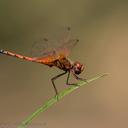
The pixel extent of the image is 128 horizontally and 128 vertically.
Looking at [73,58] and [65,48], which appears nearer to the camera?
[65,48]

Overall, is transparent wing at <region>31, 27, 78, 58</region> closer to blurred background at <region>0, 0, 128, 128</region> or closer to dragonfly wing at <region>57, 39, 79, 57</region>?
dragonfly wing at <region>57, 39, 79, 57</region>

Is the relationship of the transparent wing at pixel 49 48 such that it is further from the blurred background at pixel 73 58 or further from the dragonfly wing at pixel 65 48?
the blurred background at pixel 73 58

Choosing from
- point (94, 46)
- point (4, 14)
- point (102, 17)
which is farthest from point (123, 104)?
point (4, 14)

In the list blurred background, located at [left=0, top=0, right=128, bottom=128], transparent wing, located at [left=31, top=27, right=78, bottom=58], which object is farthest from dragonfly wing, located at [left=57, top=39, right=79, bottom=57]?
blurred background, located at [left=0, top=0, right=128, bottom=128]

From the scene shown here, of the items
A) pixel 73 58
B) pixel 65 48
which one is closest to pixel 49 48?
pixel 65 48

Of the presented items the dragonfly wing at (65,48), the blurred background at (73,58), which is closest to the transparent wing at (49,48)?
the dragonfly wing at (65,48)

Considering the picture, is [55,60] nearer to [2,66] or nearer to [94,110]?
[94,110]

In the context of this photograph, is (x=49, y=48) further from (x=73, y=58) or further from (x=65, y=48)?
(x=73, y=58)

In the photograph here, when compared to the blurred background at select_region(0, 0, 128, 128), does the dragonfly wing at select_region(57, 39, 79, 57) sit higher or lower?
lower
